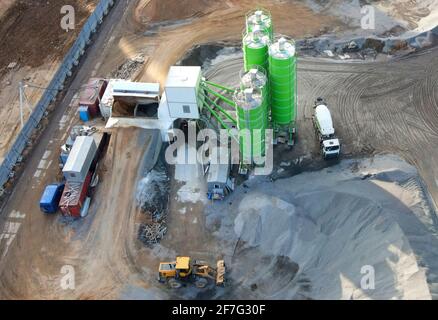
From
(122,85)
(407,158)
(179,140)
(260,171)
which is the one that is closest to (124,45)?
(122,85)

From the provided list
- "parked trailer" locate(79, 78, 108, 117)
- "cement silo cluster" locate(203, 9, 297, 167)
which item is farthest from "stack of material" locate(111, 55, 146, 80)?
"cement silo cluster" locate(203, 9, 297, 167)

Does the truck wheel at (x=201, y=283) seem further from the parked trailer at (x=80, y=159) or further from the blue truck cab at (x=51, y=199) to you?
the blue truck cab at (x=51, y=199)

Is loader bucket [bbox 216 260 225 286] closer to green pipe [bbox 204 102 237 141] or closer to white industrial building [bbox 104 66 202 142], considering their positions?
green pipe [bbox 204 102 237 141]

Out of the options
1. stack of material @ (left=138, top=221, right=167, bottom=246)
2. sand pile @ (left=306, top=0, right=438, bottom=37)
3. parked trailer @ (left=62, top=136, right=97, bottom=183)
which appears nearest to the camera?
stack of material @ (left=138, top=221, right=167, bottom=246)

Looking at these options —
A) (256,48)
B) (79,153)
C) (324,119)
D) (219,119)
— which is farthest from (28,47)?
(324,119)

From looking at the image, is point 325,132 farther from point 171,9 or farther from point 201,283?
point 171,9

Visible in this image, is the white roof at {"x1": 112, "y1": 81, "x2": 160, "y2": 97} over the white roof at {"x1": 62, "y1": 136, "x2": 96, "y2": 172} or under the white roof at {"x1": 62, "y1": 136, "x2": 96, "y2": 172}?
over

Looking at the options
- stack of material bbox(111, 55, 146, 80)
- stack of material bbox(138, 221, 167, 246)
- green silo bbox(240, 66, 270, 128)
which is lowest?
stack of material bbox(138, 221, 167, 246)

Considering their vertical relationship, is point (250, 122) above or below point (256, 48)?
below

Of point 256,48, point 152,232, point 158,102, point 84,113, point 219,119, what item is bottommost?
point 152,232
